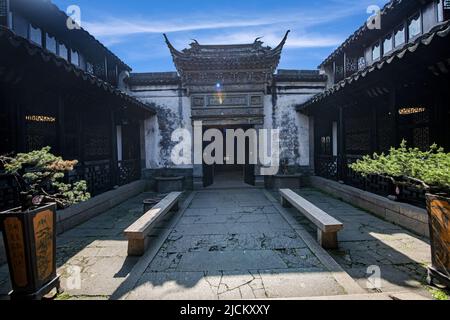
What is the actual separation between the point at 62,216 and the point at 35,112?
236 centimetres

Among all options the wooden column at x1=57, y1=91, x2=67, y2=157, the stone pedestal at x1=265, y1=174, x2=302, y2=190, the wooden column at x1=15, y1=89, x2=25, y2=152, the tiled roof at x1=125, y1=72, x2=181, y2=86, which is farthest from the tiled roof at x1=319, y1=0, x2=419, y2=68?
the wooden column at x1=15, y1=89, x2=25, y2=152

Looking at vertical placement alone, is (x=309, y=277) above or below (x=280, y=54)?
below

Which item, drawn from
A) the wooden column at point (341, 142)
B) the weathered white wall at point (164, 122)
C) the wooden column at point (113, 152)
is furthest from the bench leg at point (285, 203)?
Result: the wooden column at point (113, 152)

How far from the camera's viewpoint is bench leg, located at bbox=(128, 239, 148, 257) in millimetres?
3715

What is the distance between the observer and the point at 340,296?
8.46ft

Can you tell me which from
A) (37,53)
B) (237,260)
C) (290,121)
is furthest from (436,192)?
(290,121)

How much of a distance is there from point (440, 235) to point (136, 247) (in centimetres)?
409

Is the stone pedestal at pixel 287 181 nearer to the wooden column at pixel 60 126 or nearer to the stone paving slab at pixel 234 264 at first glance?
the stone paving slab at pixel 234 264

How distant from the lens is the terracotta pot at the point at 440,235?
8.37 ft

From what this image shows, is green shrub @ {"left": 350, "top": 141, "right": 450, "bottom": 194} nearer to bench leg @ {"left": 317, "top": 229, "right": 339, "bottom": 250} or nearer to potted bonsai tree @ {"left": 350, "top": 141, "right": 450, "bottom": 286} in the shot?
potted bonsai tree @ {"left": 350, "top": 141, "right": 450, "bottom": 286}

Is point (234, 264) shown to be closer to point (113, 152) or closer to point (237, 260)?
point (237, 260)

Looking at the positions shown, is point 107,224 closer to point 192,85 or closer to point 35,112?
point 35,112
